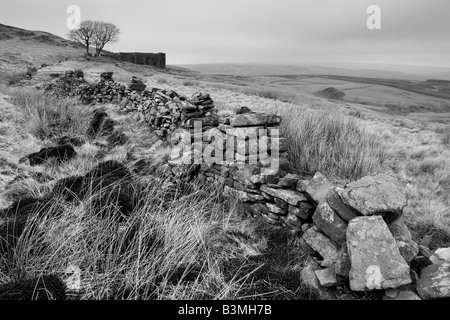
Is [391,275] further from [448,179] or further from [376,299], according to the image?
[448,179]

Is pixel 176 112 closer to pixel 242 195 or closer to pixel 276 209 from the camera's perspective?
pixel 242 195

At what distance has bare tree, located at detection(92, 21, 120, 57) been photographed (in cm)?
5562

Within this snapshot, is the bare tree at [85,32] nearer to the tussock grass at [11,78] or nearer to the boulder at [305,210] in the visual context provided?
the tussock grass at [11,78]

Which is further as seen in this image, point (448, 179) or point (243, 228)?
point (448, 179)

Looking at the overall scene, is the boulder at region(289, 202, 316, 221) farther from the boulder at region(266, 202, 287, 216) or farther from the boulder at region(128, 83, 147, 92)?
the boulder at region(128, 83, 147, 92)

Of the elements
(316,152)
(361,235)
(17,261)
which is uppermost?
(316,152)

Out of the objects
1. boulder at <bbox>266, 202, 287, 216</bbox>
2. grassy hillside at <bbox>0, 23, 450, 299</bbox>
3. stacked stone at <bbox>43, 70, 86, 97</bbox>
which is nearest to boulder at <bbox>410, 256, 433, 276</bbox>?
grassy hillside at <bbox>0, 23, 450, 299</bbox>

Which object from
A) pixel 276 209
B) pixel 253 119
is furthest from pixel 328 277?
pixel 253 119

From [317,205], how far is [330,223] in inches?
17.7

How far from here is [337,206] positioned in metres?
3.08

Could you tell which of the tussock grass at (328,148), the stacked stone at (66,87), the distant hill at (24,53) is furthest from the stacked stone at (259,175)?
the distant hill at (24,53)
